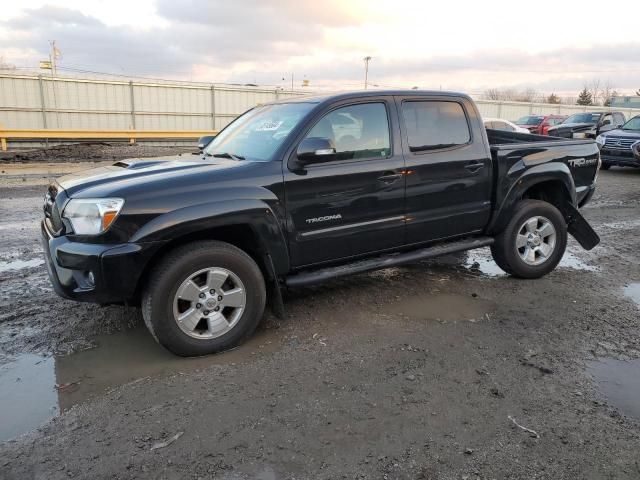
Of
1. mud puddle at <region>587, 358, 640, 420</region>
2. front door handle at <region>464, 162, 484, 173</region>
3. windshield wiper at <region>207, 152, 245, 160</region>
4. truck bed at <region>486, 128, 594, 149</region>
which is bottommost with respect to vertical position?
mud puddle at <region>587, 358, 640, 420</region>

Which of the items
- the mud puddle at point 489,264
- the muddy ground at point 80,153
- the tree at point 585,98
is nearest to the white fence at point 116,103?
the muddy ground at point 80,153

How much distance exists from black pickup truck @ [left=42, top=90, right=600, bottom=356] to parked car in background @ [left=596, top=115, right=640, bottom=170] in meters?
10.8

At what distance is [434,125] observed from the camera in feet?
15.6

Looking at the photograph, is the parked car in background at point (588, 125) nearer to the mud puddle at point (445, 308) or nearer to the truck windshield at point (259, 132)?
the mud puddle at point (445, 308)

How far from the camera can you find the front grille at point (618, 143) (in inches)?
570

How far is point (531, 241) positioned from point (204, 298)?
350 cm

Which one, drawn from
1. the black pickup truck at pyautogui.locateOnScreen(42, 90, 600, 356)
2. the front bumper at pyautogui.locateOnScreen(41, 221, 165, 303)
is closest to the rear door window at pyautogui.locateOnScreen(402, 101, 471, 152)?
the black pickup truck at pyautogui.locateOnScreen(42, 90, 600, 356)

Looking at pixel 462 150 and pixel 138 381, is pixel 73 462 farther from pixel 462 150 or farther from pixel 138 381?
pixel 462 150

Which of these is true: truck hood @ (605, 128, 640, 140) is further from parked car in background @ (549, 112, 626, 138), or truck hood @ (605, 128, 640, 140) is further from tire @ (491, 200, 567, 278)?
tire @ (491, 200, 567, 278)

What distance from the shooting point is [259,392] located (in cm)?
329

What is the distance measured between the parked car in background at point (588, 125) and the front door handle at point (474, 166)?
50.2 ft

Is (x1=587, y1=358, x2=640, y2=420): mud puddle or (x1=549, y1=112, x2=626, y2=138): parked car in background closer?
(x1=587, y1=358, x2=640, y2=420): mud puddle

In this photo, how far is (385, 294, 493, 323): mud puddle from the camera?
4.50 meters

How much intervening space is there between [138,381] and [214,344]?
570 mm
